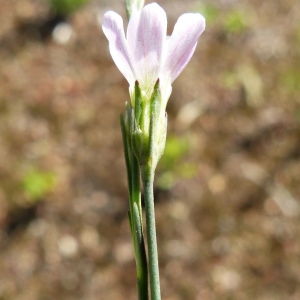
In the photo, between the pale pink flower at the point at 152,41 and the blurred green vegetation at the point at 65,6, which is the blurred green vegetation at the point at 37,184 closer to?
the blurred green vegetation at the point at 65,6

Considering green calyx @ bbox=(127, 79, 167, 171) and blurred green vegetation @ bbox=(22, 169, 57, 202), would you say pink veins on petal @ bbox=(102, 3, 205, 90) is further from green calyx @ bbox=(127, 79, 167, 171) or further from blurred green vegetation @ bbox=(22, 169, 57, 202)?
blurred green vegetation @ bbox=(22, 169, 57, 202)

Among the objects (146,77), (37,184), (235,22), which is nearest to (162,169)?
(37,184)

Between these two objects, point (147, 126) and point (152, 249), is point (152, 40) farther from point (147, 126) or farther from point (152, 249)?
point (152, 249)

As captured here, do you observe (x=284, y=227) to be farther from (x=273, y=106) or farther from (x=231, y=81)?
(x=231, y=81)

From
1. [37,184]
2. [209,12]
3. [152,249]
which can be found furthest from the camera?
[209,12]


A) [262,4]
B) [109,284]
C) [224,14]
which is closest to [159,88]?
[109,284]

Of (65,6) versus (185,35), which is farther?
(65,6)
